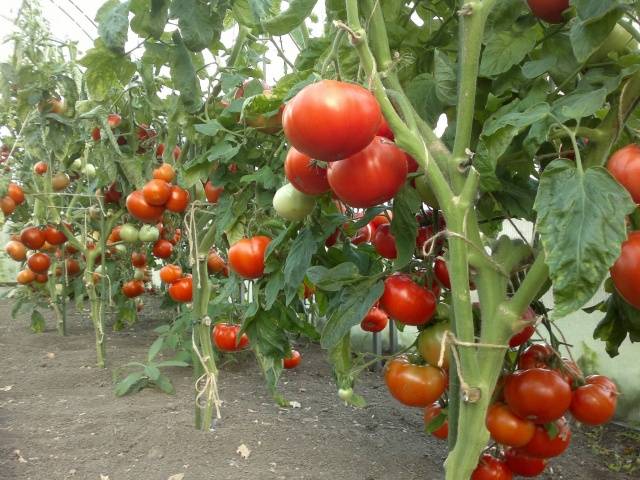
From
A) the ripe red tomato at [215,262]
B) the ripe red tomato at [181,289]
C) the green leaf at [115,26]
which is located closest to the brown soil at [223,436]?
the ripe red tomato at [181,289]

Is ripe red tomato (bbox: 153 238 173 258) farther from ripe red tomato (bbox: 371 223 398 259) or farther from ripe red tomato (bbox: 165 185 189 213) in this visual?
ripe red tomato (bbox: 371 223 398 259)

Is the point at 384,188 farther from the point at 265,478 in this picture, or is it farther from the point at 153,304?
the point at 153,304

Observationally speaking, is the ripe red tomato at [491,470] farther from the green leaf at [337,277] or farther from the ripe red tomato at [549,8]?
the ripe red tomato at [549,8]

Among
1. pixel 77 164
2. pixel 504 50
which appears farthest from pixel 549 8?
pixel 77 164

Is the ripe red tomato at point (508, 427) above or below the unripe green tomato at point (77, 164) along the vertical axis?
below

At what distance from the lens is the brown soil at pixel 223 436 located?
1.78 m

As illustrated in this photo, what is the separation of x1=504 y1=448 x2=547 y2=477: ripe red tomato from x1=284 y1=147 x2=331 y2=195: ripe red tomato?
1.91ft

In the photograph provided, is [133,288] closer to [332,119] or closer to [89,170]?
[89,170]

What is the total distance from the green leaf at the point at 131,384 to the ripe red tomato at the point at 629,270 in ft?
7.57

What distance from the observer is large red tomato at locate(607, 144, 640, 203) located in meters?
0.51

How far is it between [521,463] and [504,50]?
0.69 metres

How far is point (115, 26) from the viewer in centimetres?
94

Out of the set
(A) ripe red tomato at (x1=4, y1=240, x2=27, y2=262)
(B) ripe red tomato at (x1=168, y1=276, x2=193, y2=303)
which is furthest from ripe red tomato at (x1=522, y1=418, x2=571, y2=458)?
(A) ripe red tomato at (x1=4, y1=240, x2=27, y2=262)

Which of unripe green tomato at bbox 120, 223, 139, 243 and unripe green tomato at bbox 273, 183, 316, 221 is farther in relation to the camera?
unripe green tomato at bbox 120, 223, 139, 243
